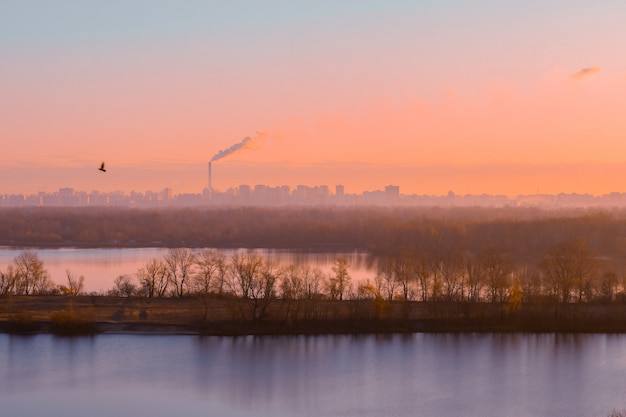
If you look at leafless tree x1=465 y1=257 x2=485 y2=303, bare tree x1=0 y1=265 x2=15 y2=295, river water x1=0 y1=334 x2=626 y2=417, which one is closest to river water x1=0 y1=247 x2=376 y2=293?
bare tree x1=0 y1=265 x2=15 y2=295

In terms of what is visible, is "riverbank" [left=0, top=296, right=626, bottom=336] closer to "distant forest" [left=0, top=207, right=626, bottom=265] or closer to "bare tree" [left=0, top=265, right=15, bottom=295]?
"bare tree" [left=0, top=265, right=15, bottom=295]

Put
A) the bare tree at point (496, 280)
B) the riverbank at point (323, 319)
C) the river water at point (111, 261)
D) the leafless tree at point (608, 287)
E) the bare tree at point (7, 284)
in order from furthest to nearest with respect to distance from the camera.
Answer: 1. the river water at point (111, 261)
2. the bare tree at point (7, 284)
3. the leafless tree at point (608, 287)
4. the bare tree at point (496, 280)
5. the riverbank at point (323, 319)

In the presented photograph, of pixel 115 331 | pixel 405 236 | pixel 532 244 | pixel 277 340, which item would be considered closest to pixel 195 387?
pixel 277 340

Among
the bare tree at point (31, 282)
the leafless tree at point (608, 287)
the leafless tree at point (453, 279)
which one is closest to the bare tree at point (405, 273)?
the leafless tree at point (453, 279)

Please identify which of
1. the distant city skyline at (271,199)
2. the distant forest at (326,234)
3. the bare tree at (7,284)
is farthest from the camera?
the distant city skyline at (271,199)

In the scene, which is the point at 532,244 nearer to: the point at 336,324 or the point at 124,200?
the point at 336,324

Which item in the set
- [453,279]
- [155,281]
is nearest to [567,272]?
[453,279]

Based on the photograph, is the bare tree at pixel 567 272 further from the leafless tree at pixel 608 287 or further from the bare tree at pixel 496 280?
the bare tree at pixel 496 280
